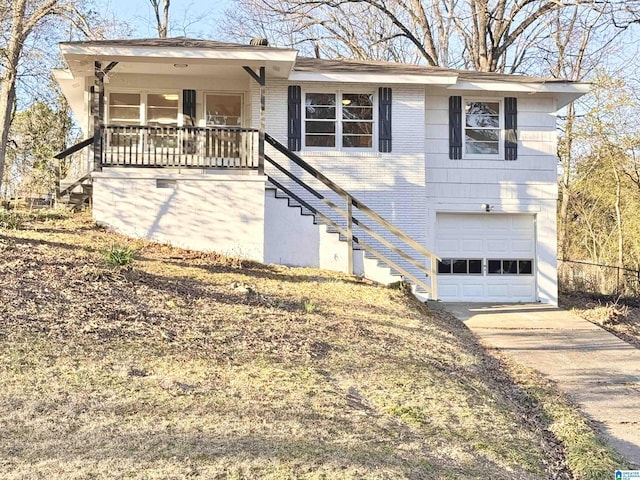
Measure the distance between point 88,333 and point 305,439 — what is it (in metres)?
3.12

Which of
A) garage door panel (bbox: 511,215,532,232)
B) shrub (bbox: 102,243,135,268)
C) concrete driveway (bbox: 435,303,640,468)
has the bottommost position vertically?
concrete driveway (bbox: 435,303,640,468)

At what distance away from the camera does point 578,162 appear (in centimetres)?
2395

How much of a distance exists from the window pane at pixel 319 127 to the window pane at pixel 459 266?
14.8 ft

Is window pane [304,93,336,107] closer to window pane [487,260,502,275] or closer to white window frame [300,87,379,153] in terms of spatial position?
white window frame [300,87,379,153]

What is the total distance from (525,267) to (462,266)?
1628 mm

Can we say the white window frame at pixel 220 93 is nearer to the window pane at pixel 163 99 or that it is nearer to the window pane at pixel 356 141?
the window pane at pixel 163 99

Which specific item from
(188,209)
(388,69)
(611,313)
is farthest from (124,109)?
(611,313)

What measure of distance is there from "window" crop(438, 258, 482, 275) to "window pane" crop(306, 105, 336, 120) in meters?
4.53

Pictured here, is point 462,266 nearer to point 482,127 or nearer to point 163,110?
point 482,127

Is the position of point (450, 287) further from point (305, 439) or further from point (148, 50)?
point (305, 439)

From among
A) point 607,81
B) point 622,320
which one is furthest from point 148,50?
point 607,81

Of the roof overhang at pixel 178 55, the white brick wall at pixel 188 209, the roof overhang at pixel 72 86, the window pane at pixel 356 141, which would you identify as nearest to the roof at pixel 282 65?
the roof overhang at pixel 178 55

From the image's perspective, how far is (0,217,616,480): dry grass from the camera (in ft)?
14.3

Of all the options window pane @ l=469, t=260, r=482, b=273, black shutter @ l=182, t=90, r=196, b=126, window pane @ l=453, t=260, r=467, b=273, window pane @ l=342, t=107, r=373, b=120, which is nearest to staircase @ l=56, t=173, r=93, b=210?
black shutter @ l=182, t=90, r=196, b=126
